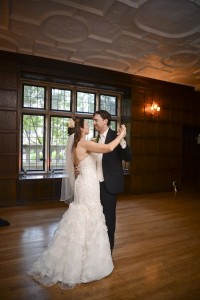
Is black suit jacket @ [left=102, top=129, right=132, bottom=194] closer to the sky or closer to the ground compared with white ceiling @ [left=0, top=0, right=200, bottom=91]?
closer to the ground

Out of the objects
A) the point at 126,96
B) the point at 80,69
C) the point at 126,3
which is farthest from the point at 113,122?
the point at 126,3

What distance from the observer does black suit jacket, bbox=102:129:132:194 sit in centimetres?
269

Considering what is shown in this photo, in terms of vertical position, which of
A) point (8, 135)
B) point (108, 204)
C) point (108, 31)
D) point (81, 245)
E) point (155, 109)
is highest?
point (108, 31)

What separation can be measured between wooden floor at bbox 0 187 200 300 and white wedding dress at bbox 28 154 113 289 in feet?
0.33

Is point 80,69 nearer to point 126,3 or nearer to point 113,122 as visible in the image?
point 113,122

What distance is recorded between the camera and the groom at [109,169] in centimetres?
269

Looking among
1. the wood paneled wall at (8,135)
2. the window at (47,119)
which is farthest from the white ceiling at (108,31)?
the window at (47,119)

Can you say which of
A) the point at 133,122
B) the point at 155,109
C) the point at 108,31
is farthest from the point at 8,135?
the point at 155,109

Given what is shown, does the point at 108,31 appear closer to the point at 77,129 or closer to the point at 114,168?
the point at 77,129

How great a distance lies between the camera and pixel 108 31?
380 centimetres

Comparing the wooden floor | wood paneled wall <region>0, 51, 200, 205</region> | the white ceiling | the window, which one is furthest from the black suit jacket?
the window

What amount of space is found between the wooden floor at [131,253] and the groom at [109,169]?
23.4 inches

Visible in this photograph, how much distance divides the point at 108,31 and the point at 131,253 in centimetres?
340

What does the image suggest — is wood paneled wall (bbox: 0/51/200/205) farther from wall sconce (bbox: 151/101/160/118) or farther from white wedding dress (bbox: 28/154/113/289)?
white wedding dress (bbox: 28/154/113/289)
